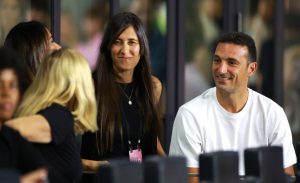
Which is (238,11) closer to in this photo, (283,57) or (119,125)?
(283,57)

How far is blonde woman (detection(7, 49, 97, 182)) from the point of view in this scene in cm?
409

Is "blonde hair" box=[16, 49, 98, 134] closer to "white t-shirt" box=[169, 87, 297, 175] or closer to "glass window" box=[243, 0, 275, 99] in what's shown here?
"white t-shirt" box=[169, 87, 297, 175]

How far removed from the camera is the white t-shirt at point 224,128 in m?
5.34

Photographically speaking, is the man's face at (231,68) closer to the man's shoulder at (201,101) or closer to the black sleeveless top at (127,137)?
the man's shoulder at (201,101)

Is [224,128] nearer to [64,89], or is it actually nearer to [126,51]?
[126,51]

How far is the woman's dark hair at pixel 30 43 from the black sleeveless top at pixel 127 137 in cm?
58

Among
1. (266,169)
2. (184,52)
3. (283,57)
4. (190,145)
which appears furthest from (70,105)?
(283,57)

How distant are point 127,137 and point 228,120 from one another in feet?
1.76

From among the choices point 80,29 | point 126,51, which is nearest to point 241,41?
point 126,51

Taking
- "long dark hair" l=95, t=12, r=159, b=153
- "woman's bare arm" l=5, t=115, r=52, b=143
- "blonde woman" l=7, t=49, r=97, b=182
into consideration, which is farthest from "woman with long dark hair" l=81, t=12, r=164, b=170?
"woman's bare arm" l=5, t=115, r=52, b=143

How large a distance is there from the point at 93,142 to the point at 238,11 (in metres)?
3.06

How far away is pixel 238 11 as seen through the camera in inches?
321

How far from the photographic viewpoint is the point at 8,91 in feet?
12.1

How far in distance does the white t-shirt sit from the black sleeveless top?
0.14 metres
